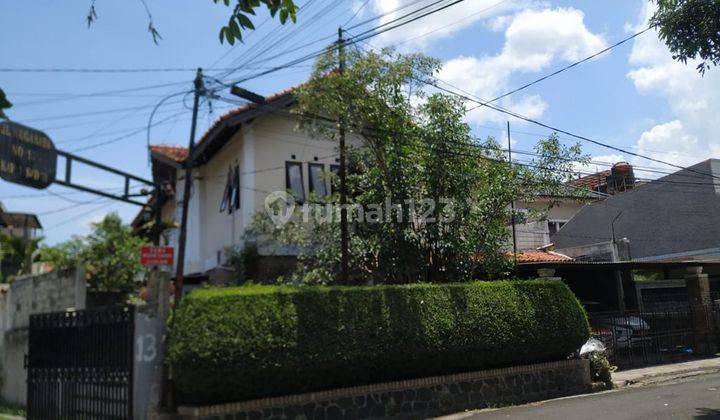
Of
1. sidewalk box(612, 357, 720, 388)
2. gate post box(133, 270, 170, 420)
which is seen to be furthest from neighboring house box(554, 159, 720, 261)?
gate post box(133, 270, 170, 420)

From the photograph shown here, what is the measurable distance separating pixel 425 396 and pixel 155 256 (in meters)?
5.35

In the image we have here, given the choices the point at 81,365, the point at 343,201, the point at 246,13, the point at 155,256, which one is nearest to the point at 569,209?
the point at 343,201

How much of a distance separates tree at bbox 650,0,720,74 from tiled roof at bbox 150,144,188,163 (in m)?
13.7

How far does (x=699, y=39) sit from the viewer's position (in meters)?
9.88

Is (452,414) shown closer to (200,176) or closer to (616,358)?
(616,358)

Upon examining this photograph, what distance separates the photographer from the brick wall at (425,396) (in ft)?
30.7

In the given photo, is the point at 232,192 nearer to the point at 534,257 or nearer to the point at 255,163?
the point at 255,163

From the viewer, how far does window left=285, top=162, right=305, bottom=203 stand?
17.0 metres

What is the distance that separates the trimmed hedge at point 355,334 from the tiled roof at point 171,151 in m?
10.3

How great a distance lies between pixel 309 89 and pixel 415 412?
6807 mm

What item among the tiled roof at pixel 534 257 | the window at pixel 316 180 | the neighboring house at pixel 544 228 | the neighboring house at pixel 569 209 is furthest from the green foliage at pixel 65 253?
the neighboring house at pixel 569 209

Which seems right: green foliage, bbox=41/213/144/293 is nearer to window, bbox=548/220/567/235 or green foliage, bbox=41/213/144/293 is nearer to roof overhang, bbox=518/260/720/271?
roof overhang, bbox=518/260/720/271

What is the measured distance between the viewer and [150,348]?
31.2 feet

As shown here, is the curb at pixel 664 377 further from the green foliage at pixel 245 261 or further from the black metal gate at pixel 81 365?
the black metal gate at pixel 81 365
